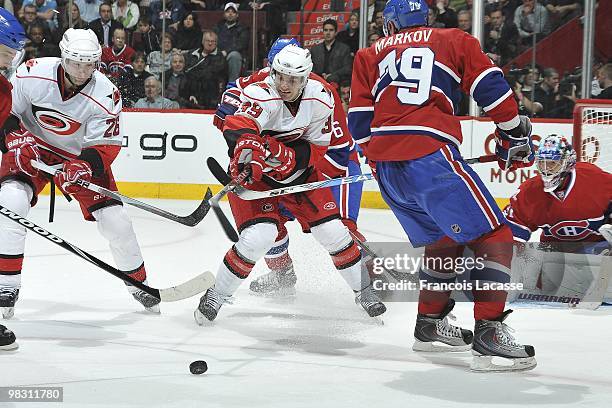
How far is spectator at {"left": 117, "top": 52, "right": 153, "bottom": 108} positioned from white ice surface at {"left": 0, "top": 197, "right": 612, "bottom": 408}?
2.94 m

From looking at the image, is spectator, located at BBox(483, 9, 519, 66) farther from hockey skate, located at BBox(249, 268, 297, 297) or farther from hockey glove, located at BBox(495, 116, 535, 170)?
hockey glove, located at BBox(495, 116, 535, 170)

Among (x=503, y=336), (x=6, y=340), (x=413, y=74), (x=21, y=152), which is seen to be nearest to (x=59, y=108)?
(x=21, y=152)

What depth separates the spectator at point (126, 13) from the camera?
25.8 feet

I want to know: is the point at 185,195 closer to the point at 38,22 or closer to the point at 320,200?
the point at 38,22

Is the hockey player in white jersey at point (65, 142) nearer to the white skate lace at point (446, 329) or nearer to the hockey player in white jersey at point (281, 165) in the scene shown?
the hockey player in white jersey at point (281, 165)

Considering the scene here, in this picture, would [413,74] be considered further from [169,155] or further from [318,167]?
[169,155]

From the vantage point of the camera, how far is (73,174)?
3.70m

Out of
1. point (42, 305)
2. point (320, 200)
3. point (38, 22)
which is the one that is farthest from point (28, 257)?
point (38, 22)

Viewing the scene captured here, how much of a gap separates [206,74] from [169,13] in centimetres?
54

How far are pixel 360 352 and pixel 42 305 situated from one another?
1.42 m

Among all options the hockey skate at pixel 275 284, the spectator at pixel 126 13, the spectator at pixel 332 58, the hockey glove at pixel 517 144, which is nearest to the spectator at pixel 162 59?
the spectator at pixel 126 13

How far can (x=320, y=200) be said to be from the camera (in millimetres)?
3934

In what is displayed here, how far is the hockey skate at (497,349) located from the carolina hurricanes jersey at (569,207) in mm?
1216

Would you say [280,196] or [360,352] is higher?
[280,196]
